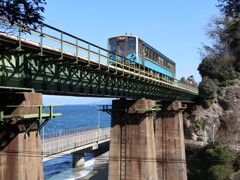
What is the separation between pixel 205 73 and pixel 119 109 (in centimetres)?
3486

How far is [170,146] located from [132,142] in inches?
495

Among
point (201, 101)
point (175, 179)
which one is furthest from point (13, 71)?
point (201, 101)

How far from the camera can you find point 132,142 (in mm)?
25078

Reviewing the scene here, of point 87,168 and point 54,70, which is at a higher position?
point 54,70

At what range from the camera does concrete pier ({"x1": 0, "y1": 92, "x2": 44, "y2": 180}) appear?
11352 millimetres

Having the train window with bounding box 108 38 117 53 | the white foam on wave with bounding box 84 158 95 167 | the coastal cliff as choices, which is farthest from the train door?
the white foam on wave with bounding box 84 158 95 167

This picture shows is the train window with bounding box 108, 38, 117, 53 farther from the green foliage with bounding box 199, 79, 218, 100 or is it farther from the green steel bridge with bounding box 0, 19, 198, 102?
the green foliage with bounding box 199, 79, 218, 100

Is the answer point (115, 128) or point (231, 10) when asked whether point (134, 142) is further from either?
point (231, 10)

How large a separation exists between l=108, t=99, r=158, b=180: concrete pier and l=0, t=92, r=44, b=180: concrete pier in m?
13.4

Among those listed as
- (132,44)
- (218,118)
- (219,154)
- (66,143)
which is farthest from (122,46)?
(218,118)

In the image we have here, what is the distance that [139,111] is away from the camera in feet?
83.7

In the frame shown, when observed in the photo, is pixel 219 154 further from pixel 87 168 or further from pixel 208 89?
pixel 87 168

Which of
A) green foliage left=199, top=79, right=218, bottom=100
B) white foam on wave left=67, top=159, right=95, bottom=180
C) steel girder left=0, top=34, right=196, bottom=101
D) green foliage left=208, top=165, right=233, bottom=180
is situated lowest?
white foam on wave left=67, top=159, right=95, bottom=180

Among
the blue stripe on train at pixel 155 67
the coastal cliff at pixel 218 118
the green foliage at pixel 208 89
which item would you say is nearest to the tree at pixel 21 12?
the blue stripe on train at pixel 155 67
